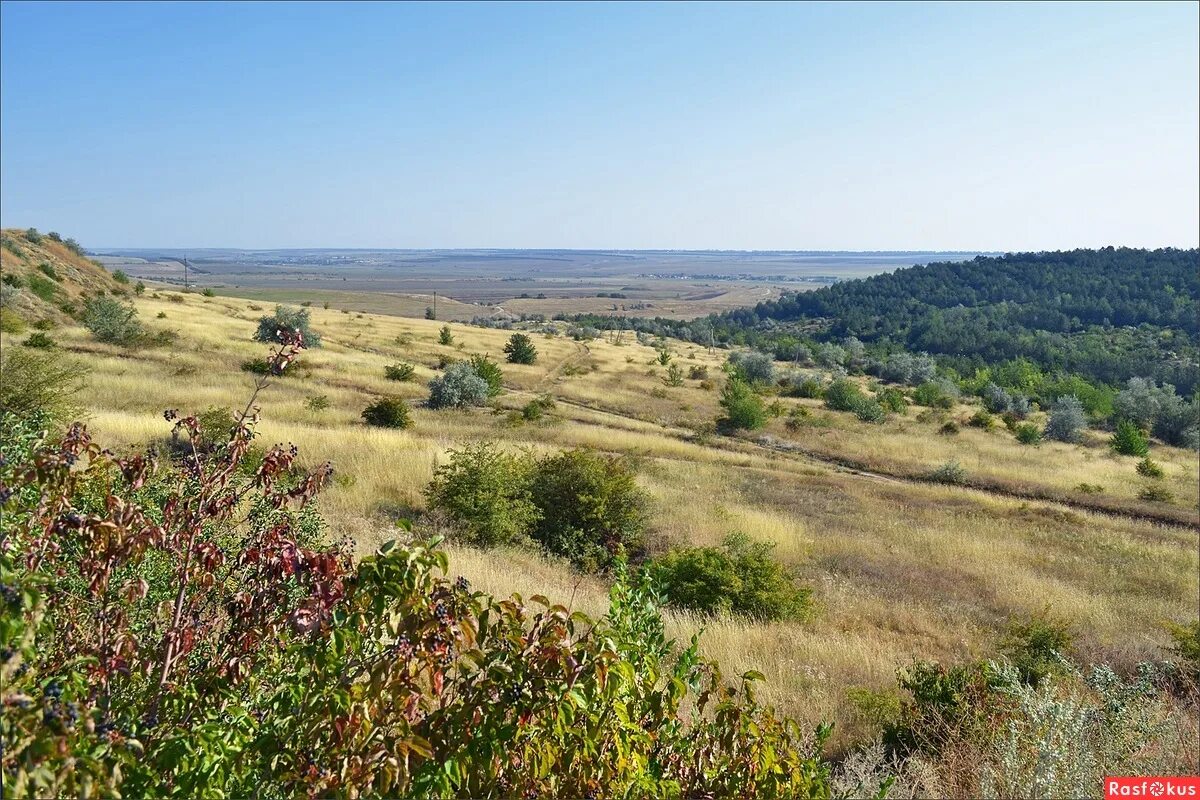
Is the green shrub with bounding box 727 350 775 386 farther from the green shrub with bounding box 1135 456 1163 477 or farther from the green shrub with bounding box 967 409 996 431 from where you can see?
the green shrub with bounding box 1135 456 1163 477

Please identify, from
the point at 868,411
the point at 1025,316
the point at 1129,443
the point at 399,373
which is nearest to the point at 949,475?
the point at 868,411

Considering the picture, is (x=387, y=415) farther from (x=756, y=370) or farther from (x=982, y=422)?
(x=756, y=370)

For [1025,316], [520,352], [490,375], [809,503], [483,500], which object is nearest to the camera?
[483,500]

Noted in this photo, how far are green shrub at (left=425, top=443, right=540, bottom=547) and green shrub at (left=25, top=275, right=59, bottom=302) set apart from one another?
3874cm

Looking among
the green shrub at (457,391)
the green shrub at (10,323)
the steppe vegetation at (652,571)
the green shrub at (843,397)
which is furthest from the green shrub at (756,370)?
the green shrub at (10,323)

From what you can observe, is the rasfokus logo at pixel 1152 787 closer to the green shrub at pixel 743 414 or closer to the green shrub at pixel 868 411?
the green shrub at pixel 743 414

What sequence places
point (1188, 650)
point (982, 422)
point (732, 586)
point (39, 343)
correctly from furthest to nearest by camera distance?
point (982, 422) < point (39, 343) < point (732, 586) < point (1188, 650)

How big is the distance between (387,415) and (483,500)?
11318 mm

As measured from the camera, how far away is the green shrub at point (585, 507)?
13.5 metres

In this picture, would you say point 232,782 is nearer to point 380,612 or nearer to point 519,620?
point 380,612

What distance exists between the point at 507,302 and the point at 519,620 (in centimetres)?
16500

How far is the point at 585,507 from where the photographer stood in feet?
45.3

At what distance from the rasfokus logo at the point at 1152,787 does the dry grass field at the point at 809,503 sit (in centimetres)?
206

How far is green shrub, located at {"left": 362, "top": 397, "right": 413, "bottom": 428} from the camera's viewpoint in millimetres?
22484
